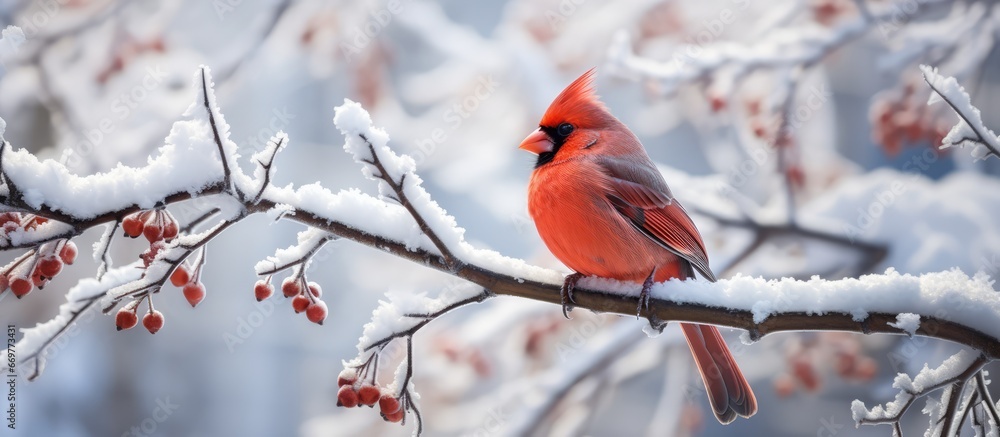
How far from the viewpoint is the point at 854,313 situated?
2.20 feet

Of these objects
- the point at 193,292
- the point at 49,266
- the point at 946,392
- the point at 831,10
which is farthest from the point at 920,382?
the point at 831,10

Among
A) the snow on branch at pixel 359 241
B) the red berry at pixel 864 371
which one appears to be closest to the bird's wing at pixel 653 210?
the snow on branch at pixel 359 241

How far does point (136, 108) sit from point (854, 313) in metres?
1.87

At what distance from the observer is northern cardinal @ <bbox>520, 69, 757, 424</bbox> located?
3.12 feet

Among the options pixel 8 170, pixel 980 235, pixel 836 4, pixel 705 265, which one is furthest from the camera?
pixel 836 4

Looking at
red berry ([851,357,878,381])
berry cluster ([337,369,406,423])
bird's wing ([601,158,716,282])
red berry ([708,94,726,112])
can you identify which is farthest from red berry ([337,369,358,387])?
red berry ([851,357,878,381])

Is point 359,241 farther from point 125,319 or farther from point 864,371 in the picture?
point 864,371

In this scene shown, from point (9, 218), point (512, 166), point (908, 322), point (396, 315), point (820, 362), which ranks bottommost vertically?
point (820, 362)

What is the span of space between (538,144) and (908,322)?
63 centimetres

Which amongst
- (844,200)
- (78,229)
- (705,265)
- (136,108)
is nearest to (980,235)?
(844,200)

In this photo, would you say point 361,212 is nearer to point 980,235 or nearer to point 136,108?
point 136,108

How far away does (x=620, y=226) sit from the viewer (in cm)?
96

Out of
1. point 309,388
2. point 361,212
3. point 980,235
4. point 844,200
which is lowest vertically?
point 309,388

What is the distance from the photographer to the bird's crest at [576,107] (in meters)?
1.12
